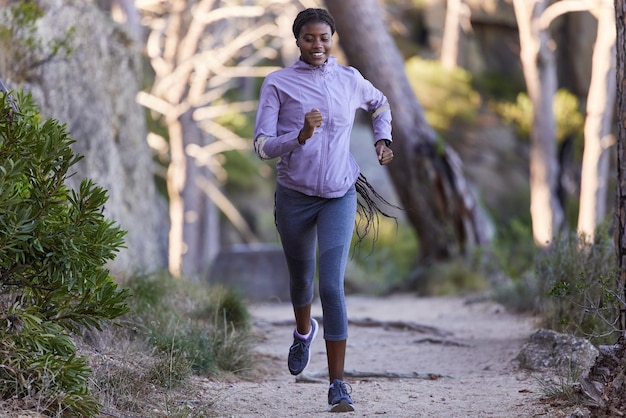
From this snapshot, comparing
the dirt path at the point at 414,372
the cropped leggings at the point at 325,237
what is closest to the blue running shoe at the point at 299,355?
the dirt path at the point at 414,372

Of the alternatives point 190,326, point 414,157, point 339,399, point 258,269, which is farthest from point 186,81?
point 339,399

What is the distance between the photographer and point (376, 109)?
4766 mm

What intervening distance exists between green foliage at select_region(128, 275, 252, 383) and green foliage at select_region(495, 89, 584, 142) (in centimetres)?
1432

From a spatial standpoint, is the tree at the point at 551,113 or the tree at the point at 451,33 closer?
the tree at the point at 551,113

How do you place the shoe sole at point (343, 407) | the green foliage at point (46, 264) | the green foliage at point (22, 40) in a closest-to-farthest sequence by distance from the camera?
the green foliage at point (46, 264) < the shoe sole at point (343, 407) < the green foliage at point (22, 40)

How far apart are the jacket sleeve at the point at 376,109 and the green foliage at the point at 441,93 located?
61.7ft

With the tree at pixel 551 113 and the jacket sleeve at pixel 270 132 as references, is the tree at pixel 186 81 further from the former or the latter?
the jacket sleeve at pixel 270 132

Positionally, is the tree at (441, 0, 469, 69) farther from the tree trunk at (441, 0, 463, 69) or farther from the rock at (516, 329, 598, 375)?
the rock at (516, 329, 598, 375)

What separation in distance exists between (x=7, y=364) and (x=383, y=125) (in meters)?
2.12

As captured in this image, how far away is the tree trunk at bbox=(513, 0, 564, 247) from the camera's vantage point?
14.3 metres

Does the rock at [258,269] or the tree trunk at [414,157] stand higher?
the tree trunk at [414,157]

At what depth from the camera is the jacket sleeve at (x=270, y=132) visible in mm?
4234

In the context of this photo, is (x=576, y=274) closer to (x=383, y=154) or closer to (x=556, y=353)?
(x=556, y=353)

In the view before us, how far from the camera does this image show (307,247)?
15.2 ft
